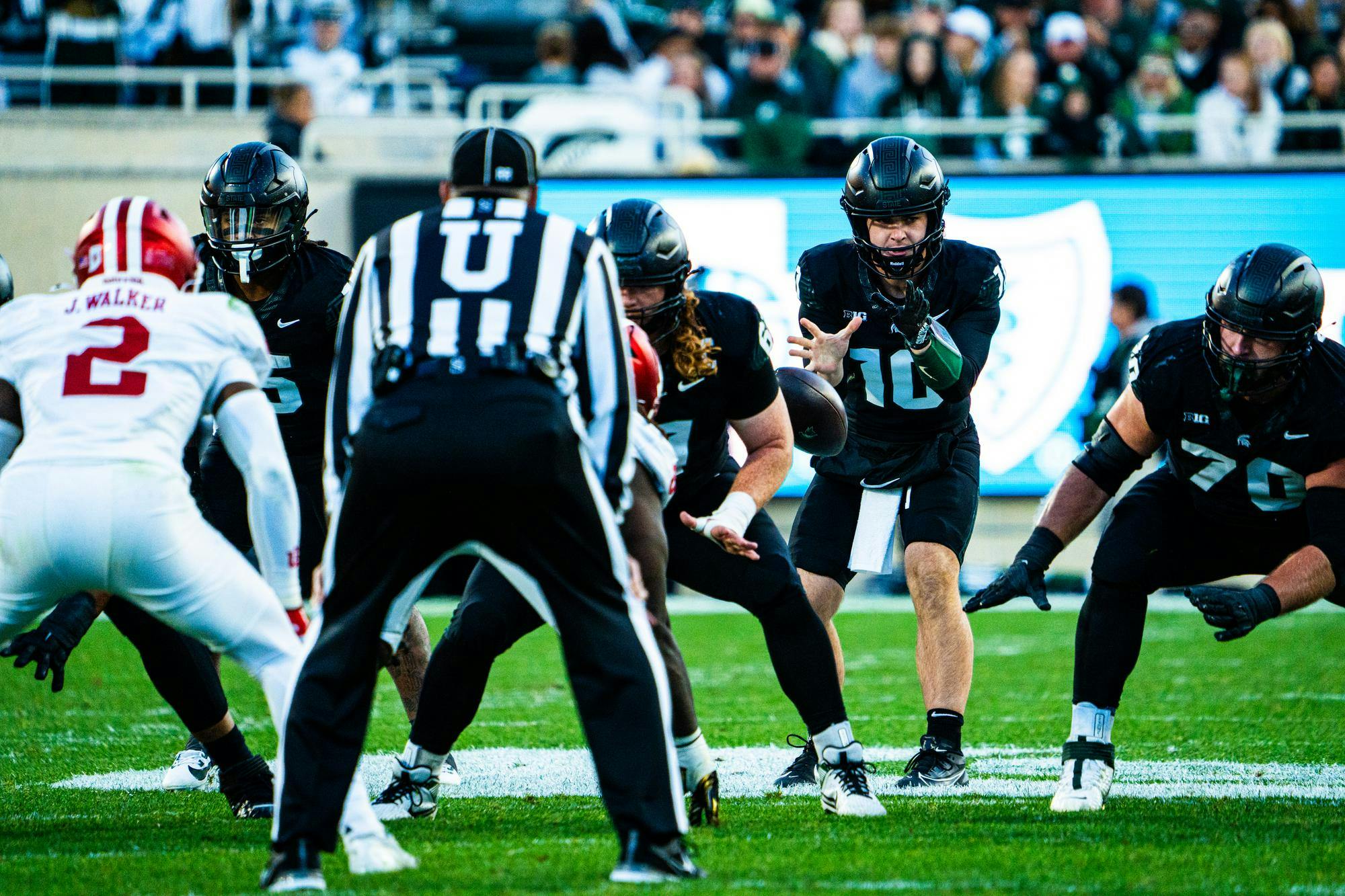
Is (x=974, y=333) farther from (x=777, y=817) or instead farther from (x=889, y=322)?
(x=777, y=817)

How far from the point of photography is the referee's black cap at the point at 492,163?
12.1ft

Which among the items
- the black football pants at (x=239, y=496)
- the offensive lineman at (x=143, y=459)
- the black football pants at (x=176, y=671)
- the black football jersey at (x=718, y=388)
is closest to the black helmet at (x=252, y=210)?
the black football pants at (x=239, y=496)

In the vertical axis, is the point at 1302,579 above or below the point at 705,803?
above

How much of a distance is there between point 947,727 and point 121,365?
272cm

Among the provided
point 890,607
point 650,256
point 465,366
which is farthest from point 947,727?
point 890,607

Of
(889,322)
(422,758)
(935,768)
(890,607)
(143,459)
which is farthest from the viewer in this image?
(890,607)

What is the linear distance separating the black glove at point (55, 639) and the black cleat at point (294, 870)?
103 centimetres

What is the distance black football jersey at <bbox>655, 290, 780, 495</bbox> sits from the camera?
14.9ft

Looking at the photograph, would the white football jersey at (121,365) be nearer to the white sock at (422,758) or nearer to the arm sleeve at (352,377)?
the arm sleeve at (352,377)

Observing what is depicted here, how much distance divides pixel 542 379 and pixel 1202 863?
1868 mm

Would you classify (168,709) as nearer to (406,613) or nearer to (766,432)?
(406,613)

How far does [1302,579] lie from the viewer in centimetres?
443

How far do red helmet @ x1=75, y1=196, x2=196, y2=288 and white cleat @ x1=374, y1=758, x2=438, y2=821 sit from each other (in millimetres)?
1464

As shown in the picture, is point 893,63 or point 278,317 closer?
point 278,317
